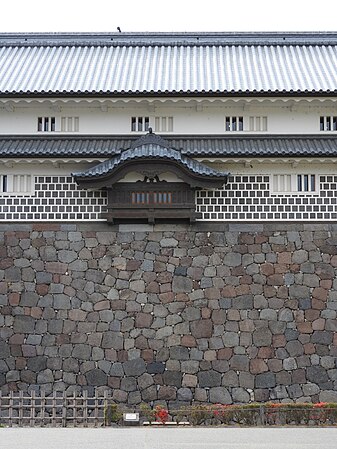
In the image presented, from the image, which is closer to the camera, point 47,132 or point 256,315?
point 256,315

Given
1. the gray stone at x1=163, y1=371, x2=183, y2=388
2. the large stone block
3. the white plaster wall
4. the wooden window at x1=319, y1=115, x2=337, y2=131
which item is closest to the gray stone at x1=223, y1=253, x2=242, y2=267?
the large stone block

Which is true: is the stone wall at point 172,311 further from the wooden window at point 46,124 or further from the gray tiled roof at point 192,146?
the wooden window at point 46,124

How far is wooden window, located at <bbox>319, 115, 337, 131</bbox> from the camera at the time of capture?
2098 cm

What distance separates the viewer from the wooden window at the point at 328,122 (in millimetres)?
20984

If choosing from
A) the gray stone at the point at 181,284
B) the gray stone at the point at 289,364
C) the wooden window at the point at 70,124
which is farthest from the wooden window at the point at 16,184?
the gray stone at the point at 289,364

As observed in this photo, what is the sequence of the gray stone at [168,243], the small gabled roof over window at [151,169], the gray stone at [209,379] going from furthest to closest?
the gray stone at [168,243] < the small gabled roof over window at [151,169] < the gray stone at [209,379]

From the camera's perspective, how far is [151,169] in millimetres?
19609

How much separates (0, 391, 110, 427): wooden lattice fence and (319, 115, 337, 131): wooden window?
29.1 feet

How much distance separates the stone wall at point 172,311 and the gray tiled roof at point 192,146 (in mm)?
1784

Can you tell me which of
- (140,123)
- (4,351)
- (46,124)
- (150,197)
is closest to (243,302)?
(150,197)

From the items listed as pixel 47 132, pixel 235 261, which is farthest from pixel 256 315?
pixel 47 132

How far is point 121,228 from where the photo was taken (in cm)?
1992

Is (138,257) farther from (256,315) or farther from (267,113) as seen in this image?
(267,113)

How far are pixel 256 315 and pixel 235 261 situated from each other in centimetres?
141
